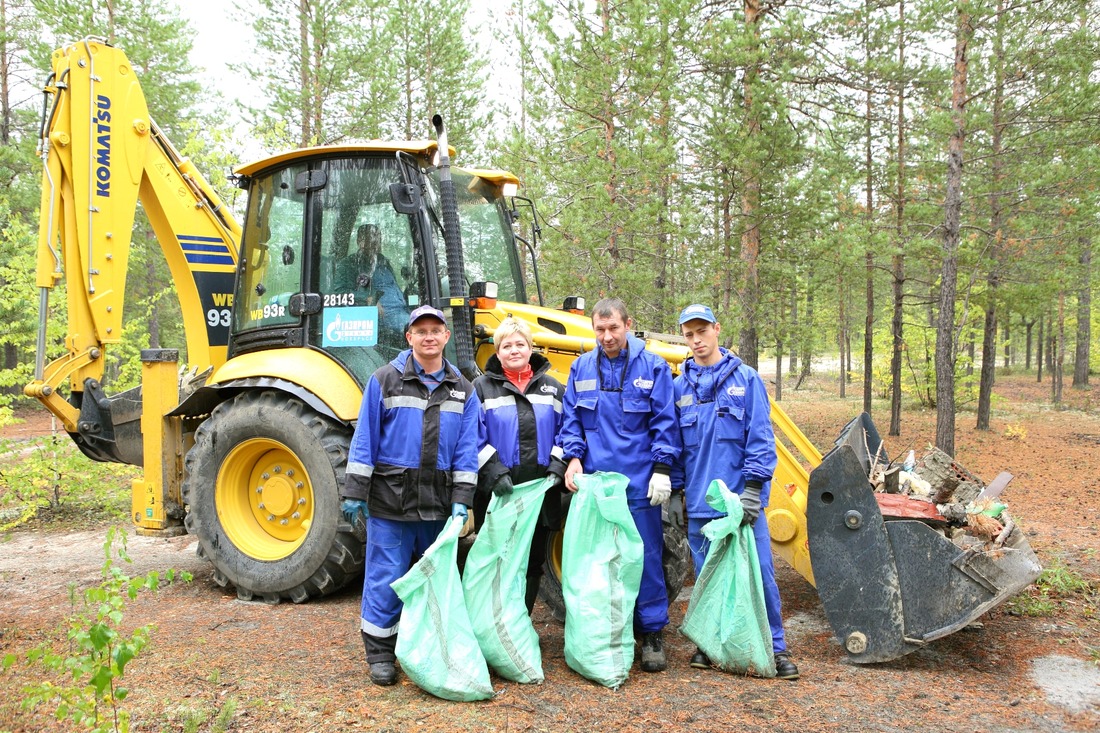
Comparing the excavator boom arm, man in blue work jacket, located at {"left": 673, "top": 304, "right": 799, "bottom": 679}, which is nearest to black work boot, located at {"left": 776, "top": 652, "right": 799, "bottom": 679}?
man in blue work jacket, located at {"left": 673, "top": 304, "right": 799, "bottom": 679}

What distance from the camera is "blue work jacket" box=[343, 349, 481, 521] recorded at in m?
3.81

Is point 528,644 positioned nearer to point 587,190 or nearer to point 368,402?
point 368,402

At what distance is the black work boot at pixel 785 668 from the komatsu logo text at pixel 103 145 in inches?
225

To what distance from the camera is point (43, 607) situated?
5219mm

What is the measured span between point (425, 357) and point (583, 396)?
0.85 metres

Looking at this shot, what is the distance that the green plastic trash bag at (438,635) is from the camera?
3.50 meters

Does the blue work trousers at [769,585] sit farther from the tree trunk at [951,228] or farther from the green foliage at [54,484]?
the tree trunk at [951,228]

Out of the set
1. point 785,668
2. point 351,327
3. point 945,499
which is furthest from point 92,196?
point 945,499

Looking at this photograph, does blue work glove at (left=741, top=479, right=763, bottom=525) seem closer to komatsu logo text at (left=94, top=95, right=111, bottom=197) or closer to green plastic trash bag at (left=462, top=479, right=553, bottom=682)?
green plastic trash bag at (left=462, top=479, right=553, bottom=682)

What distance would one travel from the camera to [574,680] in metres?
3.79

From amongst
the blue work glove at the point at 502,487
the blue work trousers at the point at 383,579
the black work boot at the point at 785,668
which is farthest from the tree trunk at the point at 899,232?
the blue work trousers at the point at 383,579

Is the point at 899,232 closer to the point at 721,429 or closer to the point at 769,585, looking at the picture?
the point at 721,429

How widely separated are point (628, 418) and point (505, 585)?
3.47ft

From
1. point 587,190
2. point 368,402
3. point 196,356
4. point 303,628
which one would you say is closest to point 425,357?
point 368,402
